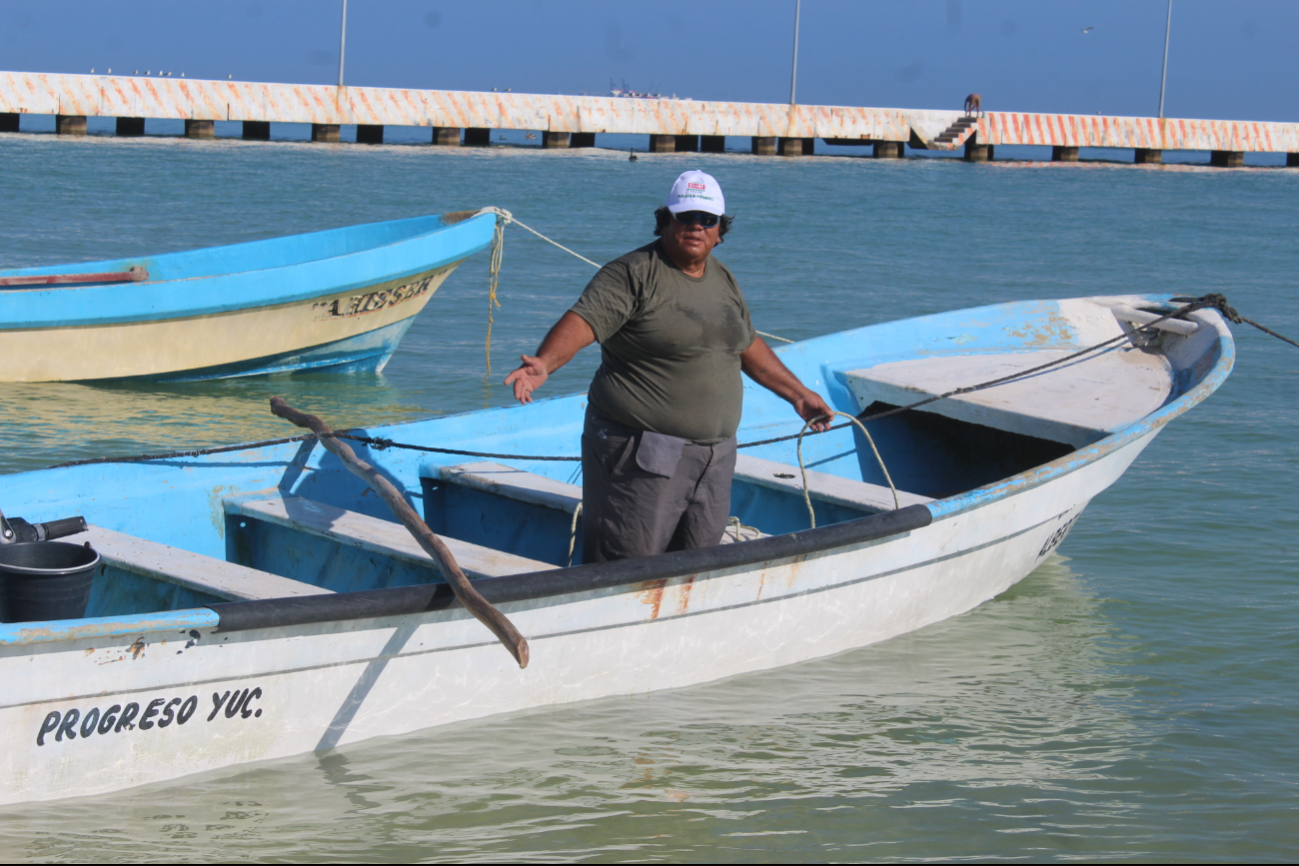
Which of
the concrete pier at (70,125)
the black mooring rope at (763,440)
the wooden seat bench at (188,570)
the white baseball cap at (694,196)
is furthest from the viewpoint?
the concrete pier at (70,125)

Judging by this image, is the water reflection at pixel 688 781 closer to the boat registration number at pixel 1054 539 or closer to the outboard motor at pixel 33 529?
the outboard motor at pixel 33 529

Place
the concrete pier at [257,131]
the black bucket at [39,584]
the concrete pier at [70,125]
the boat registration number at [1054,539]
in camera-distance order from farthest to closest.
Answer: the concrete pier at [257,131] < the concrete pier at [70,125] < the boat registration number at [1054,539] < the black bucket at [39,584]

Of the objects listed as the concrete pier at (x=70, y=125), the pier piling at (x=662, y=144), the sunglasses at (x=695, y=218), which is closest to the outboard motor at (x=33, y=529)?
the sunglasses at (x=695, y=218)

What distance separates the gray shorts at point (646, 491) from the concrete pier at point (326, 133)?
46.5 meters

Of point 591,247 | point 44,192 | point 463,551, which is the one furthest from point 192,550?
point 44,192

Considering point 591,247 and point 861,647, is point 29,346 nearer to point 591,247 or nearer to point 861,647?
point 861,647

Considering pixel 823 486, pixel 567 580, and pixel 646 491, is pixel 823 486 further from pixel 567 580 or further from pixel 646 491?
pixel 567 580

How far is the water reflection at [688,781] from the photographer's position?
13.2ft

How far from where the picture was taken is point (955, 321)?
28.2 ft

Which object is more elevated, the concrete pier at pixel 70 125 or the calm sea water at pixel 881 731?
the concrete pier at pixel 70 125

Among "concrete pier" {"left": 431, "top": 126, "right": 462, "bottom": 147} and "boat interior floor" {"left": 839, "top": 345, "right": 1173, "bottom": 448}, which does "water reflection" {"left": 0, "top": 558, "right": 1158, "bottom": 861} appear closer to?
"boat interior floor" {"left": 839, "top": 345, "right": 1173, "bottom": 448}

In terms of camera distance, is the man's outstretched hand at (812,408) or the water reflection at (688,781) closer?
the water reflection at (688,781)

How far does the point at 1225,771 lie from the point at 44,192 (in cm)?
2670

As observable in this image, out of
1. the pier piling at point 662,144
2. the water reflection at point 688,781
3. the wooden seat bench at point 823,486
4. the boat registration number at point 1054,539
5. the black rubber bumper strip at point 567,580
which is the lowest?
A: the water reflection at point 688,781
